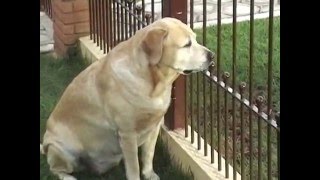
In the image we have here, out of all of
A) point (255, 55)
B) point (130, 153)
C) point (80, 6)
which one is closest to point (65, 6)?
point (80, 6)

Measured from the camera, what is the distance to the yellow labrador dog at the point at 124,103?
4.09 m

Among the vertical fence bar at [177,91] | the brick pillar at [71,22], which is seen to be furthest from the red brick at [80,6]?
the vertical fence bar at [177,91]

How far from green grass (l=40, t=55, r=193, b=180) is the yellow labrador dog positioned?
3.0 inches

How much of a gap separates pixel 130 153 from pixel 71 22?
9.25 feet

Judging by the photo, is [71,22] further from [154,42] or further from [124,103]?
[154,42]

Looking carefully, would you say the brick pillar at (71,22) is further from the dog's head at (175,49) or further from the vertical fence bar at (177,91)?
the dog's head at (175,49)

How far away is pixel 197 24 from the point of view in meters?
7.44

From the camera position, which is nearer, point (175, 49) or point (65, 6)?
point (175, 49)

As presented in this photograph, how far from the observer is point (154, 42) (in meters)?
4.03

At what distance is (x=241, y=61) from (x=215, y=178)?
2074 mm

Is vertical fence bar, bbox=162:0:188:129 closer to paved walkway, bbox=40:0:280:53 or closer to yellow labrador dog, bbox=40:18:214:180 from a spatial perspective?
yellow labrador dog, bbox=40:18:214:180

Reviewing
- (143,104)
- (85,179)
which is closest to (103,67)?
(143,104)

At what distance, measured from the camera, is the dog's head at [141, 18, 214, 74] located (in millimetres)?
4047
